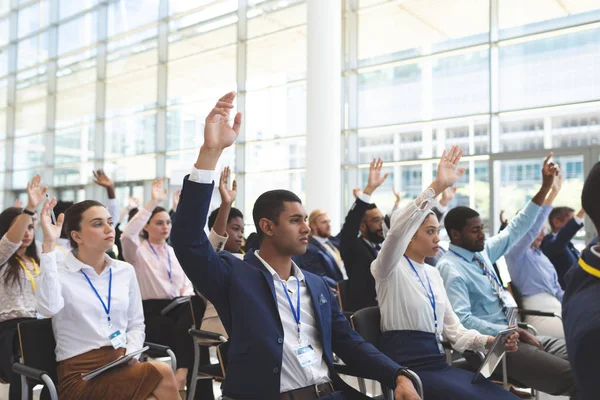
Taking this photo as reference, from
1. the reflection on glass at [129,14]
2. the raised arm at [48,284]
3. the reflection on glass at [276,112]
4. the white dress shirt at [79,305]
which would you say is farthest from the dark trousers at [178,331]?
the reflection on glass at [129,14]

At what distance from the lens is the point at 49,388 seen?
7.72 feet

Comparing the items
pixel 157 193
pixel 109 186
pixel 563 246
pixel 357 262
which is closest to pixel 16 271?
pixel 157 193

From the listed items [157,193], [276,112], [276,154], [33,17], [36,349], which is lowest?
[36,349]

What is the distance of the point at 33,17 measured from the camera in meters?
16.4

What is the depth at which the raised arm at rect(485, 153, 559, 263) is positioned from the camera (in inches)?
139

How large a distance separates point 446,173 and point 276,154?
855 cm

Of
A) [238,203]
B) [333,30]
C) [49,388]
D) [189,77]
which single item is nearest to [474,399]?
[49,388]

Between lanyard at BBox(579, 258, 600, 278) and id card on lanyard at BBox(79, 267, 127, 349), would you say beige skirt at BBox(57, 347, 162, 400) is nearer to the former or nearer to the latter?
id card on lanyard at BBox(79, 267, 127, 349)

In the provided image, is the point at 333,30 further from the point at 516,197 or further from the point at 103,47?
the point at 103,47

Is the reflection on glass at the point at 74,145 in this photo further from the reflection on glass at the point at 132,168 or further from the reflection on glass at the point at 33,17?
the reflection on glass at the point at 33,17

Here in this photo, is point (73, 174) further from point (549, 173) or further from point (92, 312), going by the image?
point (549, 173)

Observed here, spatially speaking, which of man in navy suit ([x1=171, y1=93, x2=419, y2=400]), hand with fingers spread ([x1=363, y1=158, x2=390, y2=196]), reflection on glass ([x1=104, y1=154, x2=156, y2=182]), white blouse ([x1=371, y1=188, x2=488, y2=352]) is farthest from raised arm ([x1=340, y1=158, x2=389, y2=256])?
reflection on glass ([x1=104, y1=154, x2=156, y2=182])

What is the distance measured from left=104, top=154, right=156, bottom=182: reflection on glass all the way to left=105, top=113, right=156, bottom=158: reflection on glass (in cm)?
15

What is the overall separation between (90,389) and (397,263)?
1.59m
